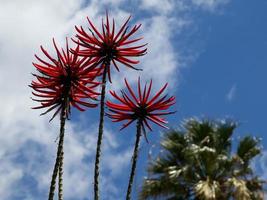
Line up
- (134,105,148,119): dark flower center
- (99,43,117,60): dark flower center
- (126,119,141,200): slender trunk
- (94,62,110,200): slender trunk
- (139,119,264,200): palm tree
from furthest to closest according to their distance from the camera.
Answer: (99,43,117,60): dark flower center < (134,105,148,119): dark flower center < (94,62,110,200): slender trunk < (126,119,141,200): slender trunk < (139,119,264,200): palm tree

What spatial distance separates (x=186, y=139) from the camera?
25500mm

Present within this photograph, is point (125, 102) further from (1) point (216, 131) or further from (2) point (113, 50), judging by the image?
(1) point (216, 131)

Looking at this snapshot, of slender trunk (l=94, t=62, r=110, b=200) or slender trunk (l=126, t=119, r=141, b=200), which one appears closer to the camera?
slender trunk (l=126, t=119, r=141, b=200)

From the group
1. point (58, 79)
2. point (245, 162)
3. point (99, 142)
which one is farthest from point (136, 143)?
point (245, 162)

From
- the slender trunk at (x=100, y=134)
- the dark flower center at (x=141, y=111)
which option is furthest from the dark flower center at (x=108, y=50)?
the dark flower center at (x=141, y=111)

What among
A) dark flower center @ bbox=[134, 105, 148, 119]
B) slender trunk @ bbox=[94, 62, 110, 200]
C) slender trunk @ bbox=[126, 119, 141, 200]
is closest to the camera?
slender trunk @ bbox=[126, 119, 141, 200]

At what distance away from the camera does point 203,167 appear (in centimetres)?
2458

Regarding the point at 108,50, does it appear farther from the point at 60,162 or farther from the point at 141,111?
the point at 60,162

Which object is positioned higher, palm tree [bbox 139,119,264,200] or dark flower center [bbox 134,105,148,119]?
dark flower center [bbox 134,105,148,119]

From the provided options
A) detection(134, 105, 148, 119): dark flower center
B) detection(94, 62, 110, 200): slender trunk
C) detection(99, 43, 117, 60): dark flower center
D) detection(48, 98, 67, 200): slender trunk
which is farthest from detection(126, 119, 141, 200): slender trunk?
detection(99, 43, 117, 60): dark flower center

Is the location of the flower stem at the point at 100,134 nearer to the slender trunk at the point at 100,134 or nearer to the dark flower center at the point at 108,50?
the slender trunk at the point at 100,134

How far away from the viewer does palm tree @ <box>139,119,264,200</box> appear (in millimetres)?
23781

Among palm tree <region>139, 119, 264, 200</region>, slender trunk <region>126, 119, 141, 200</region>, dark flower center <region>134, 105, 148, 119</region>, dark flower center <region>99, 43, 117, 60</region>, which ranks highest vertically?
dark flower center <region>99, 43, 117, 60</region>

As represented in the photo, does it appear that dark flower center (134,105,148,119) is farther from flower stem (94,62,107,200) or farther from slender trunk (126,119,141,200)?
flower stem (94,62,107,200)
